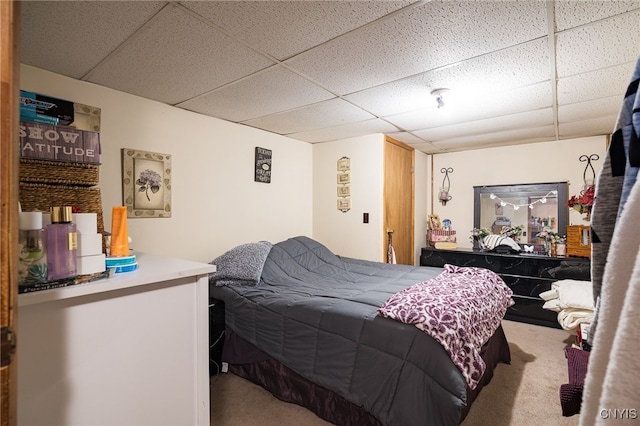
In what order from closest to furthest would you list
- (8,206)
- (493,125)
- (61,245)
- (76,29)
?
1. (8,206)
2. (61,245)
3. (76,29)
4. (493,125)

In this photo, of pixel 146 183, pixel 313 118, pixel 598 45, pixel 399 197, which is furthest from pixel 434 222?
pixel 146 183

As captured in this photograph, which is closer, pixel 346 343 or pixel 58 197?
pixel 58 197

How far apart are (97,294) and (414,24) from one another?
1.72 meters

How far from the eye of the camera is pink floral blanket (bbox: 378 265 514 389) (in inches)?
60.3

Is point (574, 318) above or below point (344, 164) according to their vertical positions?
below

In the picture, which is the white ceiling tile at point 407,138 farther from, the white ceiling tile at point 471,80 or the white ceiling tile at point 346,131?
the white ceiling tile at point 471,80

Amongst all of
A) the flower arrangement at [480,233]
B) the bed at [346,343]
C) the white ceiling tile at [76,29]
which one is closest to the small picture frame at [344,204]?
the bed at [346,343]

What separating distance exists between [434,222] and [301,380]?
3.37 metres

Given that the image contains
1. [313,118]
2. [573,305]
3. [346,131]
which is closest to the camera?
[573,305]

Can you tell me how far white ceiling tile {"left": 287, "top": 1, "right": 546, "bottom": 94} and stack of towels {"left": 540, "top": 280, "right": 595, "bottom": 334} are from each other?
216 cm

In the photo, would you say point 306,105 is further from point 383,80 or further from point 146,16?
point 146,16

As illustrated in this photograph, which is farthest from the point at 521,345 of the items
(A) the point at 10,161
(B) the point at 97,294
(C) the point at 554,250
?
(A) the point at 10,161

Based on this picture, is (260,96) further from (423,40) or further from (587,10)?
(587,10)

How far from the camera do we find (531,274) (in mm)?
3555
